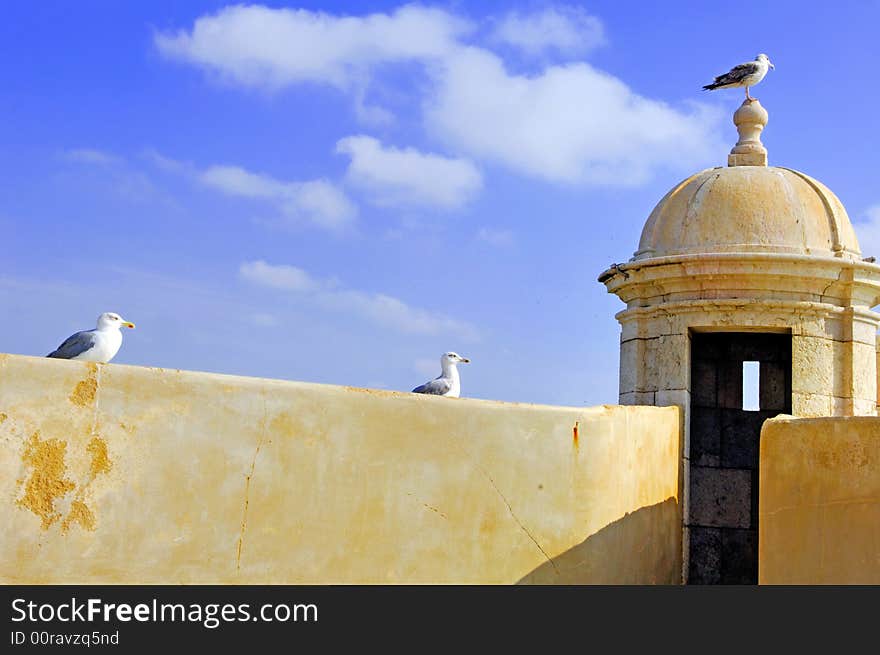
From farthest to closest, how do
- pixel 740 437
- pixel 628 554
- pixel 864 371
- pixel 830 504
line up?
pixel 740 437, pixel 864 371, pixel 628 554, pixel 830 504

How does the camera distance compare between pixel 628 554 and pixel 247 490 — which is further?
pixel 628 554

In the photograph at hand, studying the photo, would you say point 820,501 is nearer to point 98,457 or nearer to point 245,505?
point 245,505

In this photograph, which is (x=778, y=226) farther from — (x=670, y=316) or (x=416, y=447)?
(x=416, y=447)

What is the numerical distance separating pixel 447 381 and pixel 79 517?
2819 mm

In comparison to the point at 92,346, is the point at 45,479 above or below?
below

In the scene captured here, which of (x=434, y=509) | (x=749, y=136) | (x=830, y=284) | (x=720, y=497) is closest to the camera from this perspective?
(x=434, y=509)

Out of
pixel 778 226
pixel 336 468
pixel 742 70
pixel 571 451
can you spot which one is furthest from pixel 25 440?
pixel 742 70

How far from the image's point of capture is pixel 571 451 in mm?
5449

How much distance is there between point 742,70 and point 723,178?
3.39ft

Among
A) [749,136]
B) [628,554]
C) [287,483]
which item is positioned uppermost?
[749,136]

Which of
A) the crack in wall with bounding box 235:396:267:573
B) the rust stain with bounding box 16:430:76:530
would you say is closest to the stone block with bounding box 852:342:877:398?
the crack in wall with bounding box 235:396:267:573

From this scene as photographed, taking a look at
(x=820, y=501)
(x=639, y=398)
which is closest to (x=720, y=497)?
(x=639, y=398)

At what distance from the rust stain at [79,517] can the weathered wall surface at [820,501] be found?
3010 millimetres

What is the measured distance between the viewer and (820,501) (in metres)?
4.81
